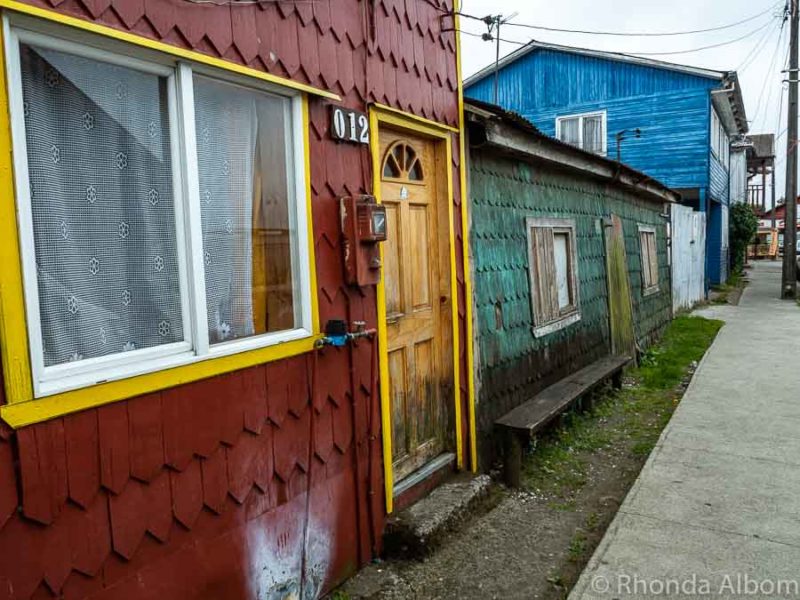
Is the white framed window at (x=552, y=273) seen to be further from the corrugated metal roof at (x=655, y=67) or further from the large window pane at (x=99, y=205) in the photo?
the corrugated metal roof at (x=655, y=67)

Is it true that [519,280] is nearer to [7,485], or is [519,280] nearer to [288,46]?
[288,46]

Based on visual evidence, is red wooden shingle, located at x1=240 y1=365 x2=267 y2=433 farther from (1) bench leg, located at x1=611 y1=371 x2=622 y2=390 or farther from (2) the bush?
(2) the bush

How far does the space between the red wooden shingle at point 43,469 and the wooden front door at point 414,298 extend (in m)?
2.15

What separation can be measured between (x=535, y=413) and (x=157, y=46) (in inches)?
157

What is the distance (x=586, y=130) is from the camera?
64.2ft

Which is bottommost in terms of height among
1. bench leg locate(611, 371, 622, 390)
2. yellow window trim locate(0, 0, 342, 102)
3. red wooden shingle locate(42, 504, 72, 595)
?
bench leg locate(611, 371, 622, 390)

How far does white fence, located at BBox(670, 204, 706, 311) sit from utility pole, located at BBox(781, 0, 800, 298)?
7.66 feet

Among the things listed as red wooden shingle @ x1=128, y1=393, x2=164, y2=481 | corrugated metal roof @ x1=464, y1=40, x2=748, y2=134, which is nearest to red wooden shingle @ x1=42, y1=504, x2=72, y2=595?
red wooden shingle @ x1=128, y1=393, x2=164, y2=481

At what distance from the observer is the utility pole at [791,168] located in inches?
742

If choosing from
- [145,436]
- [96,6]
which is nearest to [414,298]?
[145,436]

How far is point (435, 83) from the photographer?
4418 millimetres

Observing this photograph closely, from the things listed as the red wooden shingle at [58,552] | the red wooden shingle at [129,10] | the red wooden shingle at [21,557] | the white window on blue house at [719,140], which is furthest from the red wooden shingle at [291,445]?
the white window on blue house at [719,140]

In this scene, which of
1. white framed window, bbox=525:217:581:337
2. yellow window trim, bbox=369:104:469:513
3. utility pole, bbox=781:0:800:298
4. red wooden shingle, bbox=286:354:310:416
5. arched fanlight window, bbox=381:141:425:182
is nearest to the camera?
red wooden shingle, bbox=286:354:310:416

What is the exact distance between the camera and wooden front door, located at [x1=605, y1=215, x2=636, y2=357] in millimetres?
8680
